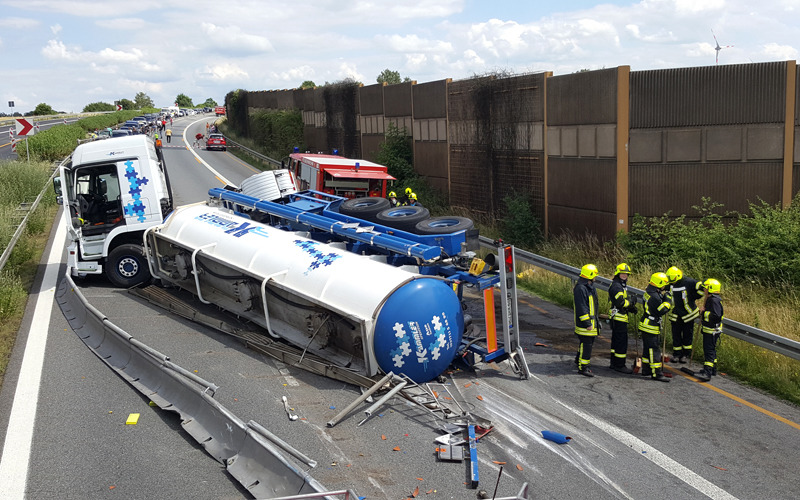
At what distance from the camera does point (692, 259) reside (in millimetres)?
13945

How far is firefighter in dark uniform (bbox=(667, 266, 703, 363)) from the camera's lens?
10.1m

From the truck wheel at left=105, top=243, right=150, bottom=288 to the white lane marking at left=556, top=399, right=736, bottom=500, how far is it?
9.15 m

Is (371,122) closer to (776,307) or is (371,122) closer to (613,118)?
(613,118)

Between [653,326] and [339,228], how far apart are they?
4.77m

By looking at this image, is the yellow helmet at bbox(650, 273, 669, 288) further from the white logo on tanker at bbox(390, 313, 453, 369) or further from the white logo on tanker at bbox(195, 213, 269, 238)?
the white logo on tanker at bbox(195, 213, 269, 238)

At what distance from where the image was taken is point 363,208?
12.5 m

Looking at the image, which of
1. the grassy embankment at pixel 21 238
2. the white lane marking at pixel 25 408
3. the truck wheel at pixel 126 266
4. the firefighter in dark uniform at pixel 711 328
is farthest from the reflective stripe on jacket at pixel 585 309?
the truck wheel at pixel 126 266

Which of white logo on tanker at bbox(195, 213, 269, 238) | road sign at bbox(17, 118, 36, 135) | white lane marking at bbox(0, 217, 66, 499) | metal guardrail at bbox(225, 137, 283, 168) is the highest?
road sign at bbox(17, 118, 36, 135)

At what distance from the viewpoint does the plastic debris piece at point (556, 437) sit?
731 cm

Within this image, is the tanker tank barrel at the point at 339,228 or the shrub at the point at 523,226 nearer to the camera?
the tanker tank barrel at the point at 339,228

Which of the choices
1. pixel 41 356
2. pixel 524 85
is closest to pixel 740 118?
pixel 524 85

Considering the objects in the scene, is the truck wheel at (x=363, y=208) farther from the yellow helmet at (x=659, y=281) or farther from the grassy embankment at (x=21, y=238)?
the grassy embankment at (x=21, y=238)

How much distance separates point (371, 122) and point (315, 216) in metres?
20.6

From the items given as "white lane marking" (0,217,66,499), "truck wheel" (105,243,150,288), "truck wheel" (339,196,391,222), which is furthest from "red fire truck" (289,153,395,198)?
"white lane marking" (0,217,66,499)
